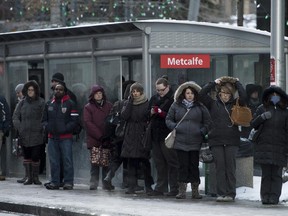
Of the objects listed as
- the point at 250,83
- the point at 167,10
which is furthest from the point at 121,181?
the point at 167,10

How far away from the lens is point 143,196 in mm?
18734

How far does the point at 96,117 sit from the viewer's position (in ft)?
65.3

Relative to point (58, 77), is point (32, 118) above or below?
below

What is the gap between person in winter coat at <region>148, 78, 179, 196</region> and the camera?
1839cm

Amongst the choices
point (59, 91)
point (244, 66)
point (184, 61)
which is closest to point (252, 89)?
point (244, 66)

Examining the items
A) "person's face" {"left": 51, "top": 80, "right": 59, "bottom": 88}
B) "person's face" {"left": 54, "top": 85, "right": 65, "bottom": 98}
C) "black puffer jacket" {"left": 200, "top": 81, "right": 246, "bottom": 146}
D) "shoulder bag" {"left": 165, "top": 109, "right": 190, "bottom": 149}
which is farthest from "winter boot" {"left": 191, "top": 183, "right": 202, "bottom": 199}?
"person's face" {"left": 51, "top": 80, "right": 59, "bottom": 88}

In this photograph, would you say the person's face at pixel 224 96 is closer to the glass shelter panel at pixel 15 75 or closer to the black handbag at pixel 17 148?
the black handbag at pixel 17 148

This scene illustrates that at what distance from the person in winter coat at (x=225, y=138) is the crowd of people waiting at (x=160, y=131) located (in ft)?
0.05

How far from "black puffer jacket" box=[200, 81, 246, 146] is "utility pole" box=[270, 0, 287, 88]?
0.53m

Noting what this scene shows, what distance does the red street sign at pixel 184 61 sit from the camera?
18984 millimetres

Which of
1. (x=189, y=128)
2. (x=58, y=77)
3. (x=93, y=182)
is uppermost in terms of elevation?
(x=58, y=77)

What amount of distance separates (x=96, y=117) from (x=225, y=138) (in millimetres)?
3207

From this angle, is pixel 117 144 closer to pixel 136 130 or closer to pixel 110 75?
pixel 136 130

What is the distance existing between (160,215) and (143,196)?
11.1 feet
